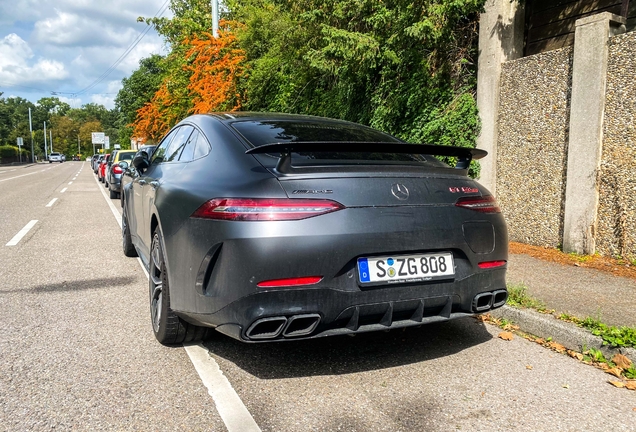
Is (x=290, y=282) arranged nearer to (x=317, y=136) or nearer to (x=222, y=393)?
(x=222, y=393)

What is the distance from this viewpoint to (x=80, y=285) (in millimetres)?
5395

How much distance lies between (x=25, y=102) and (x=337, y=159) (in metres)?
198

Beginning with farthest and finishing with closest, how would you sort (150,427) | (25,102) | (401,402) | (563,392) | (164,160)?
(25,102) → (164,160) → (563,392) → (401,402) → (150,427)

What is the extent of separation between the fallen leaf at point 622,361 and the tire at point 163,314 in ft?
8.93

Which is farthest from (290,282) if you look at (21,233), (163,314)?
(21,233)

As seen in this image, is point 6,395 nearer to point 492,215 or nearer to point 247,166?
point 247,166

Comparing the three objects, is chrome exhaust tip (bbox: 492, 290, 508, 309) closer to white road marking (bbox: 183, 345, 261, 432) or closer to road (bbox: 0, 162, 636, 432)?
road (bbox: 0, 162, 636, 432)

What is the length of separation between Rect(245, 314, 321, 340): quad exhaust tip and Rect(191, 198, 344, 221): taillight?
517 millimetres

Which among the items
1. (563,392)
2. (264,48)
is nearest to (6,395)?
(563,392)

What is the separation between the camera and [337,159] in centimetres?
306

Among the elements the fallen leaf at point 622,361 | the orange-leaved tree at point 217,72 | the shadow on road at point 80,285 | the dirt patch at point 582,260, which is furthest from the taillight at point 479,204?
the orange-leaved tree at point 217,72

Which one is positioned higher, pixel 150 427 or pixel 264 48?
pixel 264 48

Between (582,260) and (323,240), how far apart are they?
14.8ft

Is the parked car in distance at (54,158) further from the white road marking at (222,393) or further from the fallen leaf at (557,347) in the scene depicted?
the fallen leaf at (557,347)
